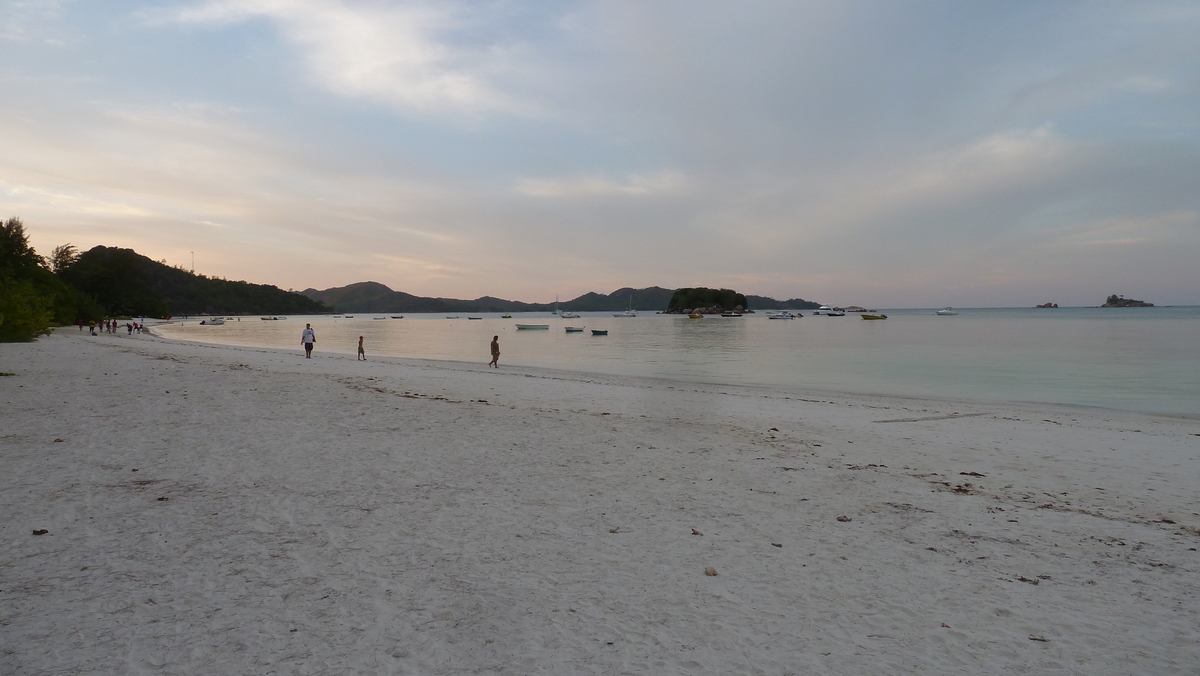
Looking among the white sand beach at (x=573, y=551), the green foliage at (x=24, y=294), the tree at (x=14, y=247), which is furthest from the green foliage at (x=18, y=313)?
the white sand beach at (x=573, y=551)

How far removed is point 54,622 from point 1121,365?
147ft

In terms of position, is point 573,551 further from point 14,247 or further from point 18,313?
point 14,247

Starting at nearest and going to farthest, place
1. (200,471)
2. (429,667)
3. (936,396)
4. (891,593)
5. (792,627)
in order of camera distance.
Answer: (429,667)
(792,627)
(891,593)
(200,471)
(936,396)

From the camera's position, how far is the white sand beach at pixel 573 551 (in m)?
3.87

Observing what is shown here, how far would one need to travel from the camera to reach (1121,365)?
110ft

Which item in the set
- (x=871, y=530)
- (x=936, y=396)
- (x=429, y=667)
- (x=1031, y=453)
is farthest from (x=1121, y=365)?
(x=429, y=667)

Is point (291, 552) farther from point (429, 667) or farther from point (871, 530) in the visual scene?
point (871, 530)

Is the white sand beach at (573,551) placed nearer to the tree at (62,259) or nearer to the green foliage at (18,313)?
the green foliage at (18,313)

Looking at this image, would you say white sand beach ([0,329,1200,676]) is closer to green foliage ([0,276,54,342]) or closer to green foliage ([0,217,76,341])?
green foliage ([0,217,76,341])

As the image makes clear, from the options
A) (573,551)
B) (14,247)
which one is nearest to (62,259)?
(14,247)

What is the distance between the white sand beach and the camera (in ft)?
12.7

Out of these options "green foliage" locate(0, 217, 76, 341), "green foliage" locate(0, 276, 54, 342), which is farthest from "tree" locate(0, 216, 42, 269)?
"green foliage" locate(0, 276, 54, 342)

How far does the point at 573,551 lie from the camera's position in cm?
552

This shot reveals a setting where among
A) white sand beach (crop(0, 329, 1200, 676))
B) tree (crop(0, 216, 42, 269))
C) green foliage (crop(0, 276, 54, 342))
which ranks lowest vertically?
white sand beach (crop(0, 329, 1200, 676))
